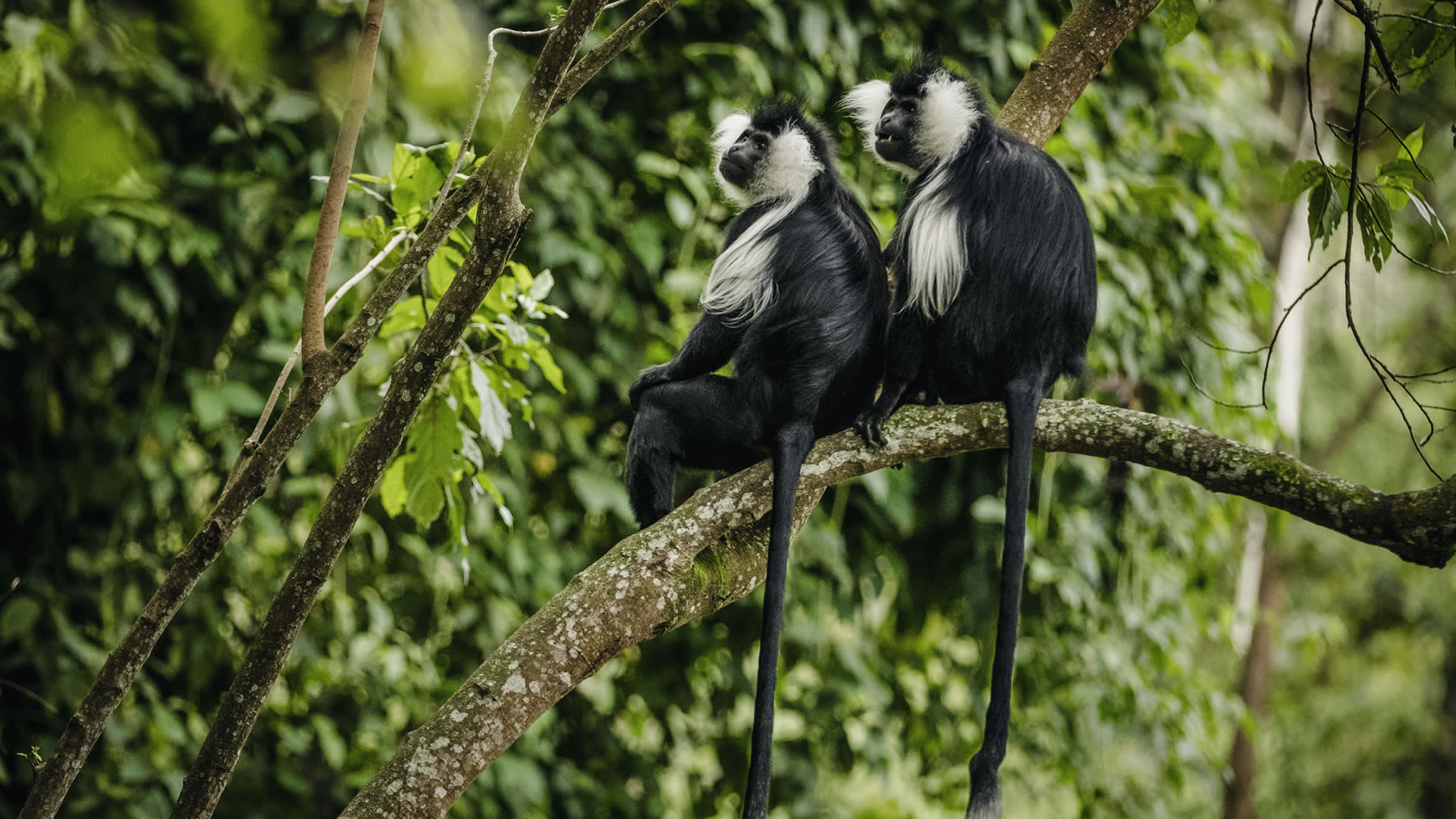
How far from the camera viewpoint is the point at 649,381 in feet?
6.91

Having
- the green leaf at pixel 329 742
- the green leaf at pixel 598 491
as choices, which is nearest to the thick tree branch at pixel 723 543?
the green leaf at pixel 598 491

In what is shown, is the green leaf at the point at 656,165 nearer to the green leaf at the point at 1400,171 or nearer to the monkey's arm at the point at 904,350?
the monkey's arm at the point at 904,350

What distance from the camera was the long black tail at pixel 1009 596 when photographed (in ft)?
4.61

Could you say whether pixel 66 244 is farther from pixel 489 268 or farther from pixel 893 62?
pixel 893 62

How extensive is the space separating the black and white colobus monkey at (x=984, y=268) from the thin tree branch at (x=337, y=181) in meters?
0.94

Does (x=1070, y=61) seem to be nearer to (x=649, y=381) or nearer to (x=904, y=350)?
(x=904, y=350)

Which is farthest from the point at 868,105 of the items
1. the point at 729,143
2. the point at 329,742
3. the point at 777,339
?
the point at 329,742

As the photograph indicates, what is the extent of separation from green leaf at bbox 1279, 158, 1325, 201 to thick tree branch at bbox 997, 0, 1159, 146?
0.46 metres

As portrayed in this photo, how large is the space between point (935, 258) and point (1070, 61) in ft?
1.32

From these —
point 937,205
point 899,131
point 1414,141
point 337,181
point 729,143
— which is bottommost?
point 337,181

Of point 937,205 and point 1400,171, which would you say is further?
point 937,205

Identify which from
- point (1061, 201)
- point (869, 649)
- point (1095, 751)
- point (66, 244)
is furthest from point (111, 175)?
point (1095, 751)

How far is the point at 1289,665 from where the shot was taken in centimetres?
746

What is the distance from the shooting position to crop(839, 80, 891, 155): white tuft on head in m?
2.29
